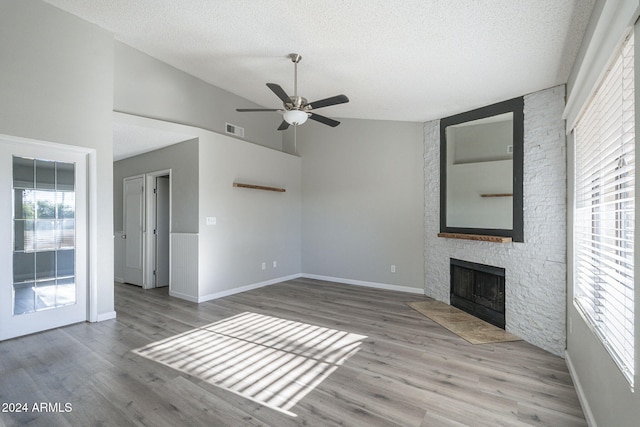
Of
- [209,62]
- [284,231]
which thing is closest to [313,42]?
[209,62]

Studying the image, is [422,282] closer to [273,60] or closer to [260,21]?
[273,60]

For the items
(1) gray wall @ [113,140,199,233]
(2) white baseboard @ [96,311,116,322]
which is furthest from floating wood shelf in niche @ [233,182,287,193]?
(2) white baseboard @ [96,311,116,322]

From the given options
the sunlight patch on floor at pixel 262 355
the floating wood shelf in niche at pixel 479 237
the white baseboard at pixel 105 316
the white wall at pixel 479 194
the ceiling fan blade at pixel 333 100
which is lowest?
the sunlight patch on floor at pixel 262 355

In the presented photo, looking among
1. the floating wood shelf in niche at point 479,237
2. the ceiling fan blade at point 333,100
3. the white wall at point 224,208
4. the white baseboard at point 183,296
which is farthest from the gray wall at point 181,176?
the floating wood shelf in niche at point 479,237

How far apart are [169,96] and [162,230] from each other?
98.4 inches

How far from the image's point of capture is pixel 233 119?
5.55 m

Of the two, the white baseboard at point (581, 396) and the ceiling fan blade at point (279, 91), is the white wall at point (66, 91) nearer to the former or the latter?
the ceiling fan blade at point (279, 91)

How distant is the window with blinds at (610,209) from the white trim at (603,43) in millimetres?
47

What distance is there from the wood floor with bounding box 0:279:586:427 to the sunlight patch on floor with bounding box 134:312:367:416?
99mm

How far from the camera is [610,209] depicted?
75.1 inches

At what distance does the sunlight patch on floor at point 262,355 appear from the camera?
2349mm

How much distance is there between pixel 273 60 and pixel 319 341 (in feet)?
10.7

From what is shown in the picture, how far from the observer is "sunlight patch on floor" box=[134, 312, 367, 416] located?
92.5 inches

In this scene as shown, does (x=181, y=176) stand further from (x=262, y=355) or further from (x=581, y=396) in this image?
(x=581, y=396)
